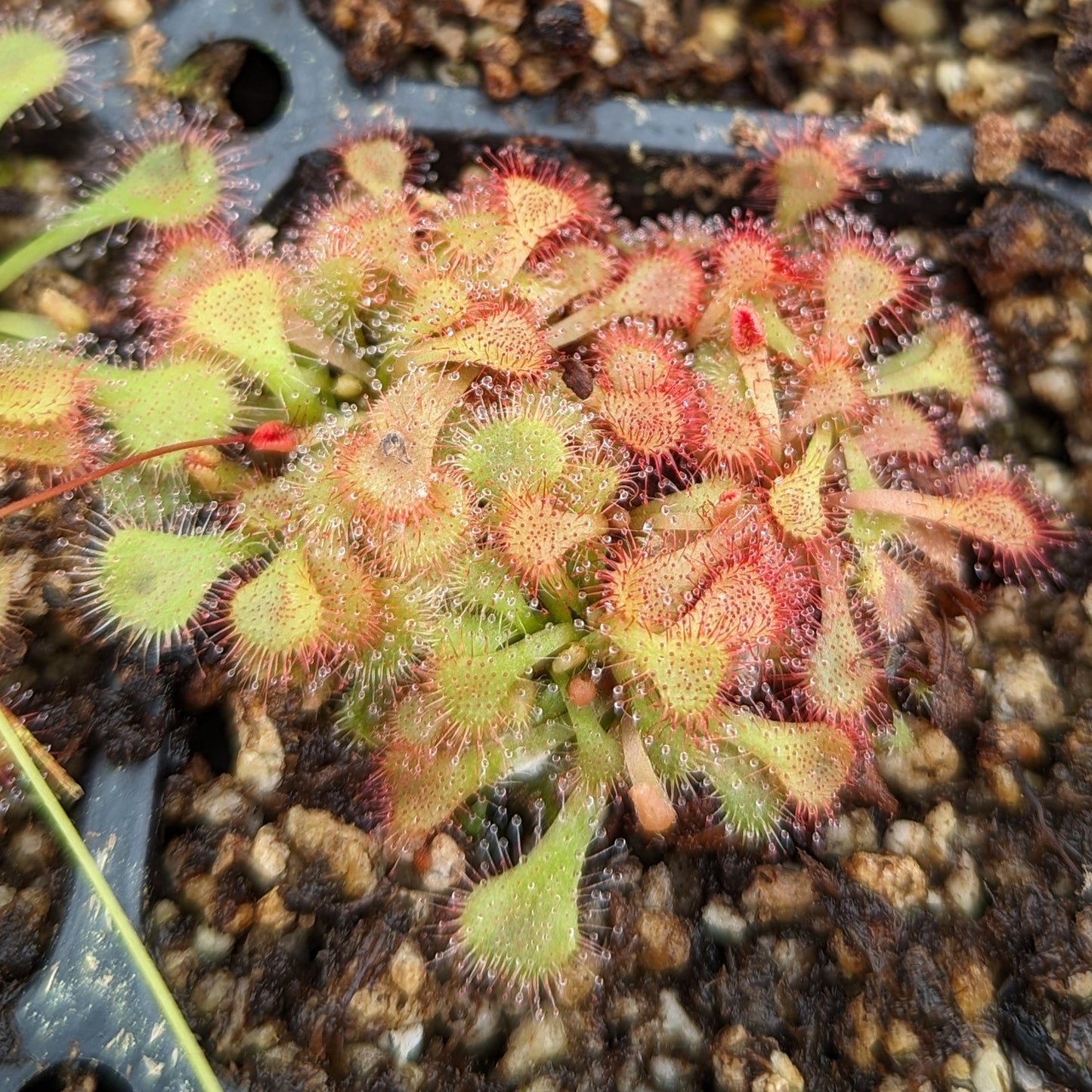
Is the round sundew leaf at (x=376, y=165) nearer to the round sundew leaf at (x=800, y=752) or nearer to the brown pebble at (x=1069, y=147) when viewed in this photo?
the round sundew leaf at (x=800, y=752)

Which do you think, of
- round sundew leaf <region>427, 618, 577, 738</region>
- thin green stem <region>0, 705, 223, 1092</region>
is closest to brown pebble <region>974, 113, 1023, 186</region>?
round sundew leaf <region>427, 618, 577, 738</region>

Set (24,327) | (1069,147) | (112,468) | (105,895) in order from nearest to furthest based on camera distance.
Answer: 1. (105,895)
2. (112,468)
3. (24,327)
4. (1069,147)

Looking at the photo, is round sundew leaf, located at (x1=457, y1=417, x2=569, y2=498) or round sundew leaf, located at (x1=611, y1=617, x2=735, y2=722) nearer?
round sundew leaf, located at (x1=611, y1=617, x2=735, y2=722)

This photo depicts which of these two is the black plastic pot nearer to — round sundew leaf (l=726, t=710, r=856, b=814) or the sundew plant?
the sundew plant

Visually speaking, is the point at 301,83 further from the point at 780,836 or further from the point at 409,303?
the point at 780,836

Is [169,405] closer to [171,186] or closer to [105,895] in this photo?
[171,186]

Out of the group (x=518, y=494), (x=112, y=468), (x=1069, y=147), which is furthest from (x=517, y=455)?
(x=1069, y=147)
